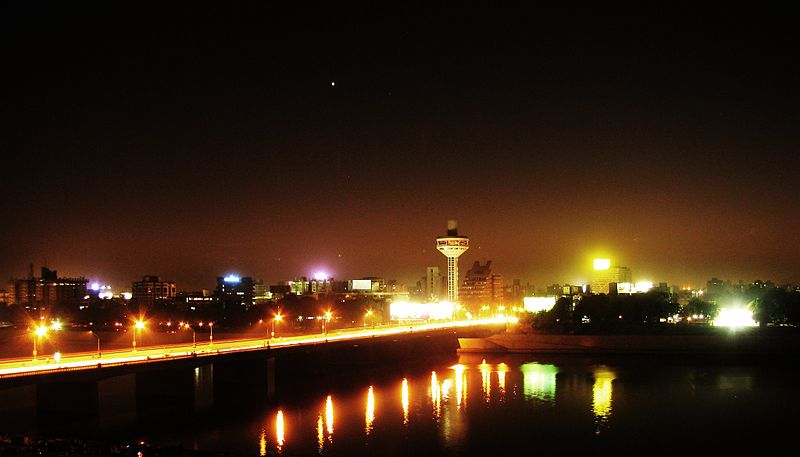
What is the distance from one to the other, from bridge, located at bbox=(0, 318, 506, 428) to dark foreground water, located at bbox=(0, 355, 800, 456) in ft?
3.69

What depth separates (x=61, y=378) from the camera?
121 ft

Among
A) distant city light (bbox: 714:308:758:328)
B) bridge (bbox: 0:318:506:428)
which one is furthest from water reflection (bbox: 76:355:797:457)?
distant city light (bbox: 714:308:758:328)

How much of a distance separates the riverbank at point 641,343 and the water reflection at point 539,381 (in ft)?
42.9

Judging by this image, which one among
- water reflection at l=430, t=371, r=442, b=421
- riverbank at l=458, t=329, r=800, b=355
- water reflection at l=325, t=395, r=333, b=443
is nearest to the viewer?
water reflection at l=325, t=395, r=333, b=443

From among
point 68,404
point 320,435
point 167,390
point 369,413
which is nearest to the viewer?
point 320,435

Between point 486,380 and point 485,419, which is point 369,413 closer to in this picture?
point 485,419

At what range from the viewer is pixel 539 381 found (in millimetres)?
63156

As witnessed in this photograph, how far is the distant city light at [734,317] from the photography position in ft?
361

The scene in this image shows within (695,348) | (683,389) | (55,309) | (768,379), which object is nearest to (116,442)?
(683,389)

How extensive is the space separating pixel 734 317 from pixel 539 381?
6284 cm

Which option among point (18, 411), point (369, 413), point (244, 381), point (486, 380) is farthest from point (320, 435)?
point (486, 380)

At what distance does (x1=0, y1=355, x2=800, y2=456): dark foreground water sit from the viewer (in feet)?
123

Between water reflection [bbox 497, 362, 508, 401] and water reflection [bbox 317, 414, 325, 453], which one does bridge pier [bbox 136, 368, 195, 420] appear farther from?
water reflection [bbox 497, 362, 508, 401]

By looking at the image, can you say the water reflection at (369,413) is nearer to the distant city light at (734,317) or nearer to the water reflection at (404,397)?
the water reflection at (404,397)
